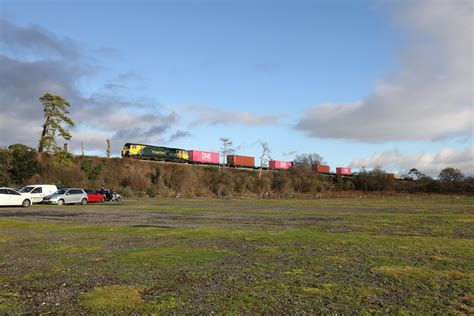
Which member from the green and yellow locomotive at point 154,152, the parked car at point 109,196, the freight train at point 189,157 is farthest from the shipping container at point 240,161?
the parked car at point 109,196

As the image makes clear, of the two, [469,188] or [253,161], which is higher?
[253,161]

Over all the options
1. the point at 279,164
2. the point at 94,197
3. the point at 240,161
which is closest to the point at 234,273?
the point at 94,197

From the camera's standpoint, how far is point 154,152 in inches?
3420

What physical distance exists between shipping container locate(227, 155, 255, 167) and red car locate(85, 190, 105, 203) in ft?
201

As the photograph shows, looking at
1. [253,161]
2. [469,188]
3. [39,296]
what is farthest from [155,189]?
[469,188]

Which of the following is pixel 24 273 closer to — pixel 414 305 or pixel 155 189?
pixel 414 305

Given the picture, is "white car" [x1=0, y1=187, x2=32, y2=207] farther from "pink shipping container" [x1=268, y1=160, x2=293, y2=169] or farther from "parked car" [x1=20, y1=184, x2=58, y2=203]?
"pink shipping container" [x1=268, y1=160, x2=293, y2=169]

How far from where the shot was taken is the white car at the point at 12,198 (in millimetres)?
33259

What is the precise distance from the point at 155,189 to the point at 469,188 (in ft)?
256

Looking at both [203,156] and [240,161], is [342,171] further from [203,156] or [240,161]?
[203,156]

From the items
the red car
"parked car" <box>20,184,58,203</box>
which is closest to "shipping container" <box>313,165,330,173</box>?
the red car

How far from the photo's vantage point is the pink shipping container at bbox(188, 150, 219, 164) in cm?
9569

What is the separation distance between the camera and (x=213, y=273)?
9469 millimetres

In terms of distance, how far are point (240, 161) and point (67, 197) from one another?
7082 centimetres
